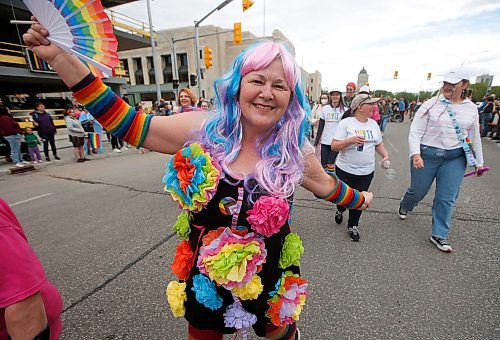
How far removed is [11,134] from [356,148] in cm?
961

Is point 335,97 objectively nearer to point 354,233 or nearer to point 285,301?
point 354,233

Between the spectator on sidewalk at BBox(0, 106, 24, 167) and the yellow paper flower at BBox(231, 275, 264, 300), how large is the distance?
9618 millimetres

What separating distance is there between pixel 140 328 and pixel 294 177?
1759 mm

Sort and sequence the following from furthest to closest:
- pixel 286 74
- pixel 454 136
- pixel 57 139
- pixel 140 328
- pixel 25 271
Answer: pixel 57 139 → pixel 454 136 → pixel 140 328 → pixel 286 74 → pixel 25 271

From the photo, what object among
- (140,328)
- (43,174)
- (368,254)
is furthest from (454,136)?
(43,174)

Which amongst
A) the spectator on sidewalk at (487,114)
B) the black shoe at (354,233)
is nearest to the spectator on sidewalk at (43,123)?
the black shoe at (354,233)

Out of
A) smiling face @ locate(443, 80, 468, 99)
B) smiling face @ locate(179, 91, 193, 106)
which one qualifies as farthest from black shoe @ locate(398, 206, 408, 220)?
smiling face @ locate(179, 91, 193, 106)

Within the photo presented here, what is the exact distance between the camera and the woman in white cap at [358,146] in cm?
328

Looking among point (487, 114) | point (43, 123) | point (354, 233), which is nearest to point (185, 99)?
point (354, 233)

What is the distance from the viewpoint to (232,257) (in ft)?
3.72

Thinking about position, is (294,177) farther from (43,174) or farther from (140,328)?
(43,174)

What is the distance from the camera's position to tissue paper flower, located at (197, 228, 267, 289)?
3.71ft

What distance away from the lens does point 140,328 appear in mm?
2092

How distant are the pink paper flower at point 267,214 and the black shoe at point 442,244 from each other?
2826 millimetres
